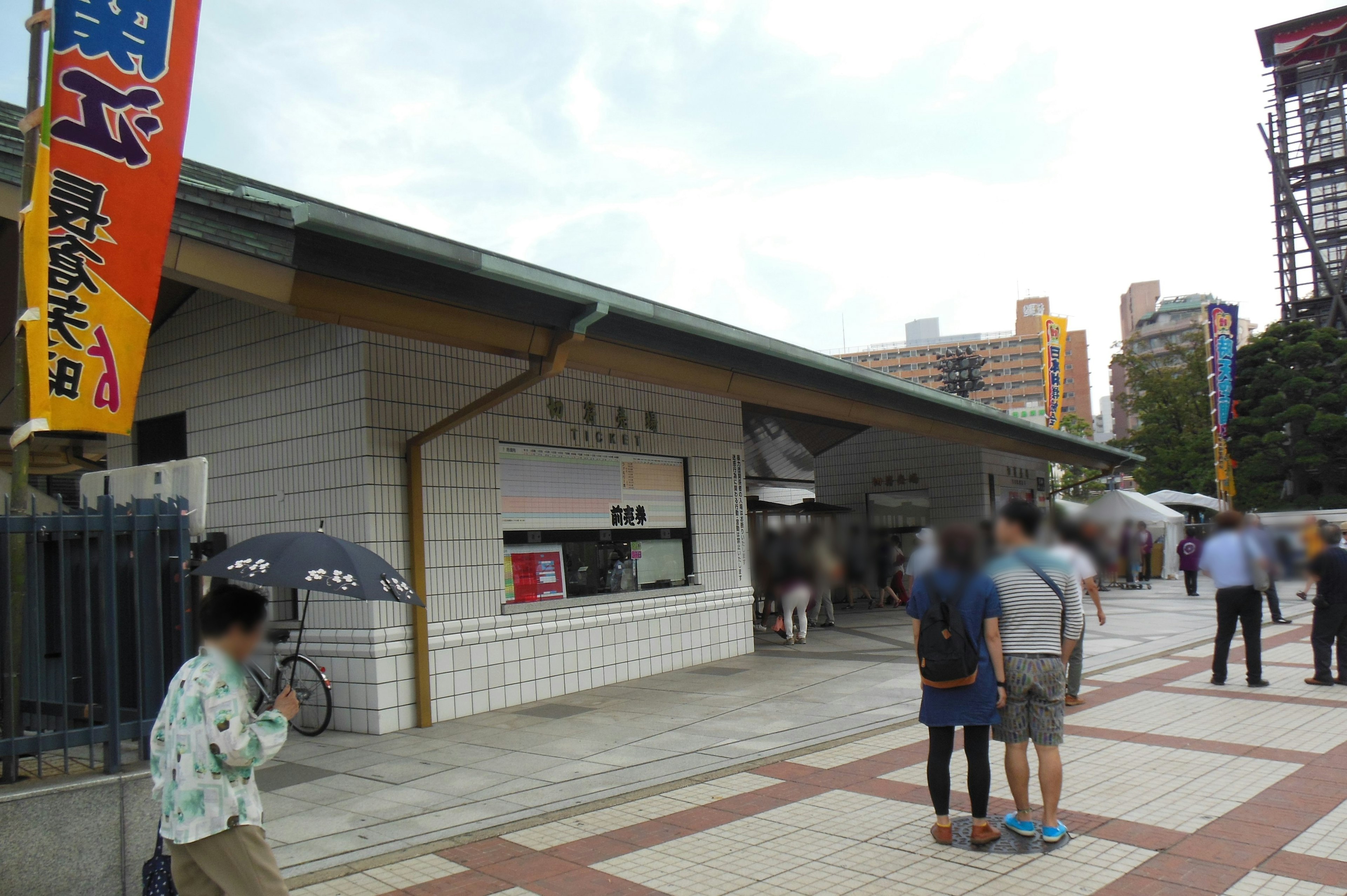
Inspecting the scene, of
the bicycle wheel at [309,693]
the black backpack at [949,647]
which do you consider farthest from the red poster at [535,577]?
the black backpack at [949,647]

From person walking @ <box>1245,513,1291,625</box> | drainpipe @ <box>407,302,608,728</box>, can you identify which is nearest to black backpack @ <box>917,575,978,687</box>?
person walking @ <box>1245,513,1291,625</box>

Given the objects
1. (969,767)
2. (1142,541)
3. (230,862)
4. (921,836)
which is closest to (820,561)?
(1142,541)

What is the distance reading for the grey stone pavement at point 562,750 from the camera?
5.74 m

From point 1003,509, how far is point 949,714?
140 inches

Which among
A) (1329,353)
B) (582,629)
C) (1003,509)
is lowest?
(582,629)

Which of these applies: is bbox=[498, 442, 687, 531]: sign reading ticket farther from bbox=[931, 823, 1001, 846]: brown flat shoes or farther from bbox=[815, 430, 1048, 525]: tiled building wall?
bbox=[931, 823, 1001, 846]: brown flat shoes

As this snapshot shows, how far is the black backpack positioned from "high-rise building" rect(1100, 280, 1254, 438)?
7.21 ft

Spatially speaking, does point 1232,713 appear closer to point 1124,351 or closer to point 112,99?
point 1124,351

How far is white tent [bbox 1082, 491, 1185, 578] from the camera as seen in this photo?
1.32 m

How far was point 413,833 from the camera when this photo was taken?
5.54 meters

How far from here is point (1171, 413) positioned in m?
2.23

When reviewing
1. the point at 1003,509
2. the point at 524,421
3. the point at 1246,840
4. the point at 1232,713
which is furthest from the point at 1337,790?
the point at 524,421

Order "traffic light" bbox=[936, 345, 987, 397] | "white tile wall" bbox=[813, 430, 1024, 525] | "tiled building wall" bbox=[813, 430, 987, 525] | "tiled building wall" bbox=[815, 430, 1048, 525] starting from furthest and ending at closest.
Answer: "tiled building wall" bbox=[813, 430, 987, 525] < "white tile wall" bbox=[813, 430, 1024, 525] < "tiled building wall" bbox=[815, 430, 1048, 525] < "traffic light" bbox=[936, 345, 987, 397]

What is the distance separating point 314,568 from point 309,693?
3.55m
